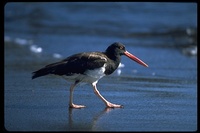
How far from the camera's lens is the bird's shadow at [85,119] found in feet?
18.6

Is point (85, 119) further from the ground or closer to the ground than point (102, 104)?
further from the ground

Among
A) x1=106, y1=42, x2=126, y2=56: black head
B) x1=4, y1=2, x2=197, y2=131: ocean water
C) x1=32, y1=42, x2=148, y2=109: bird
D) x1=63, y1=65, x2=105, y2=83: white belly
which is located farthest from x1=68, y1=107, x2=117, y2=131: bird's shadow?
x1=106, y1=42, x2=126, y2=56: black head

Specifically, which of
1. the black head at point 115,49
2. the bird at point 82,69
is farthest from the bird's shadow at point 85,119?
the black head at point 115,49

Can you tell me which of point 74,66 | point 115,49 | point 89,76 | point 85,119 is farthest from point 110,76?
point 85,119

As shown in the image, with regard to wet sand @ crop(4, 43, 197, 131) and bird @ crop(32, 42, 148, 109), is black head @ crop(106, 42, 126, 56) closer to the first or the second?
bird @ crop(32, 42, 148, 109)

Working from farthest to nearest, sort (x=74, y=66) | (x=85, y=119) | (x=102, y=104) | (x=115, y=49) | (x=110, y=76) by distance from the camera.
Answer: (x=110, y=76) → (x=115, y=49) → (x=102, y=104) → (x=74, y=66) → (x=85, y=119)

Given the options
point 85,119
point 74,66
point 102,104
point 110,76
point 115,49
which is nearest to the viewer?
point 85,119

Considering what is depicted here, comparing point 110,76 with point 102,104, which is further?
point 110,76

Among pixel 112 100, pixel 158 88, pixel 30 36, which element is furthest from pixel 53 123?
pixel 30 36

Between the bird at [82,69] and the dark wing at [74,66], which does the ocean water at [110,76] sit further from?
the dark wing at [74,66]

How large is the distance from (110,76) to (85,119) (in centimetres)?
308

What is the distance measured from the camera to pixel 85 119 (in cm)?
608

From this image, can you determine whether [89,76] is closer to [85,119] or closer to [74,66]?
[74,66]

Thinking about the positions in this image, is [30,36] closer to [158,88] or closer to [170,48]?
[170,48]
